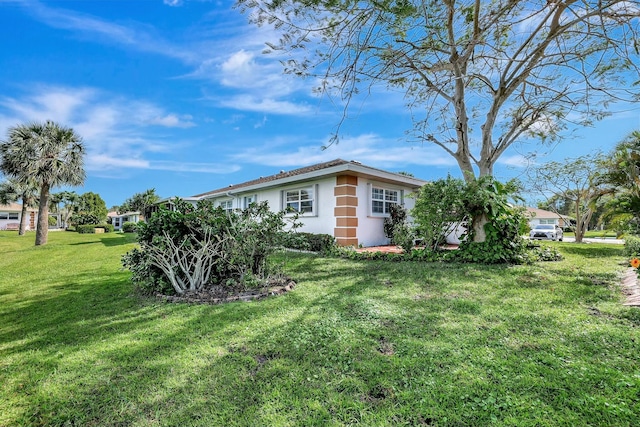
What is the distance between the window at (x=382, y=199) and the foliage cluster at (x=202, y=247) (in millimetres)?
7279

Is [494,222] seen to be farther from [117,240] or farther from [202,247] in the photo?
[117,240]

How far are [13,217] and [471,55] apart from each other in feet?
203

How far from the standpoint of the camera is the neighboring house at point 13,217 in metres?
41.6

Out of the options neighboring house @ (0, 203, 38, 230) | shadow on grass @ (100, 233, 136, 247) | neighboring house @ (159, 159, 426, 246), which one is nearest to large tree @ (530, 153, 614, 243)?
neighboring house @ (159, 159, 426, 246)

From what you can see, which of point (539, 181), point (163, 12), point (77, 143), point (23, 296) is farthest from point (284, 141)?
point (539, 181)

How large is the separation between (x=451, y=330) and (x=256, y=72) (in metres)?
6.65

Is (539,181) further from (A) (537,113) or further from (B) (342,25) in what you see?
(B) (342,25)

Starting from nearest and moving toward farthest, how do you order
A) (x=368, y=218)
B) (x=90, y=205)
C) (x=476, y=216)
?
(x=476, y=216)
(x=368, y=218)
(x=90, y=205)

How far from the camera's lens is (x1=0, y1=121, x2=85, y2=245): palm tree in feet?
54.2

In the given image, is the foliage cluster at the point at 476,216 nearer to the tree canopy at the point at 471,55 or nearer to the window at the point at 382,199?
the tree canopy at the point at 471,55

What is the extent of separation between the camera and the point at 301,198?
1305 cm

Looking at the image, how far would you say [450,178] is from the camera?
833 centimetres

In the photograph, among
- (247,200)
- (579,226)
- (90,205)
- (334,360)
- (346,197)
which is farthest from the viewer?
(90,205)

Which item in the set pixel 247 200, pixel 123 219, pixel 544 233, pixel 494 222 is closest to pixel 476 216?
pixel 494 222
